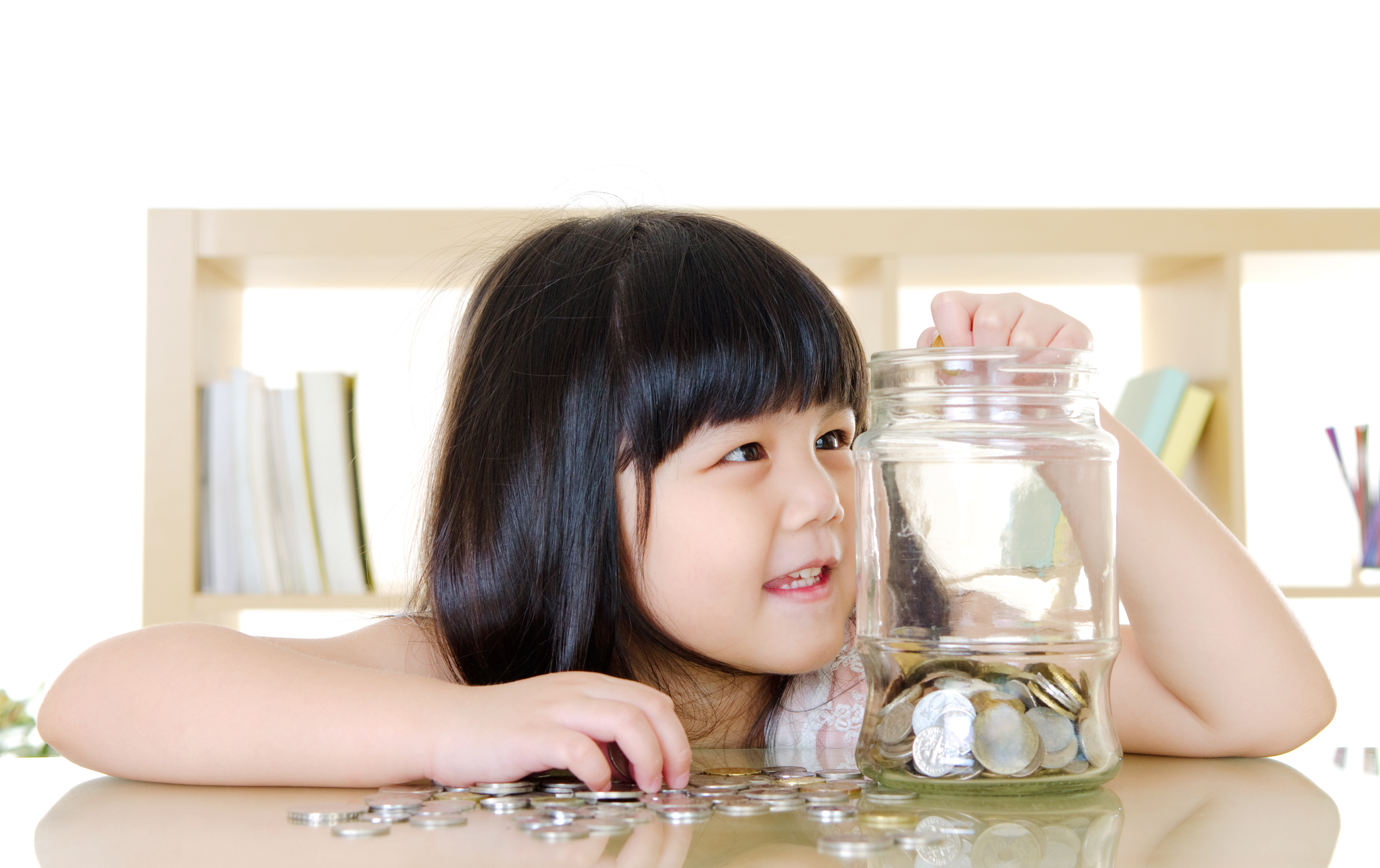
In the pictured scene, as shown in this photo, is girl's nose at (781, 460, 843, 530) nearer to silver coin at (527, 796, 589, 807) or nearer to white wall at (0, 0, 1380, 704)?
silver coin at (527, 796, 589, 807)

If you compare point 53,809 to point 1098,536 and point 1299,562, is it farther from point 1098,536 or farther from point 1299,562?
point 1299,562

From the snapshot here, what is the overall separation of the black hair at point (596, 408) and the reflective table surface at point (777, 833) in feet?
0.98

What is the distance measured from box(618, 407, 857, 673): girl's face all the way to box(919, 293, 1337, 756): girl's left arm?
145 mm

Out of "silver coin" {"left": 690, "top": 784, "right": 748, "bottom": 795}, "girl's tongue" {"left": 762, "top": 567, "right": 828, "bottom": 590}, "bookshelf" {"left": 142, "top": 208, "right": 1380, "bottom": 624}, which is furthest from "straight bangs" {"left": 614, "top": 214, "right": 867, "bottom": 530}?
"bookshelf" {"left": 142, "top": 208, "right": 1380, "bottom": 624}

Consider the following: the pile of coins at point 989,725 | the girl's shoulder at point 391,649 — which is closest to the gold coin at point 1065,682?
the pile of coins at point 989,725

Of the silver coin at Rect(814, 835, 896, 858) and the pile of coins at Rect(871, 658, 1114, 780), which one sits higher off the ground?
the pile of coins at Rect(871, 658, 1114, 780)

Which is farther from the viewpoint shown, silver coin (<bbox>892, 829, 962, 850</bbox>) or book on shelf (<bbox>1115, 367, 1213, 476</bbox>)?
book on shelf (<bbox>1115, 367, 1213, 476</bbox>)

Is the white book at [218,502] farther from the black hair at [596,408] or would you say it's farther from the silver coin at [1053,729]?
the silver coin at [1053,729]

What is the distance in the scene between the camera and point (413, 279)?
1699 mm

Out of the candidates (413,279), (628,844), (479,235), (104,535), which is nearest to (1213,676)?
(628,844)

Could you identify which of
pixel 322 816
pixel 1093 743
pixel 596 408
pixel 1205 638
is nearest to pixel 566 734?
pixel 322 816

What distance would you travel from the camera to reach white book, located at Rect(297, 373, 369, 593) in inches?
65.7

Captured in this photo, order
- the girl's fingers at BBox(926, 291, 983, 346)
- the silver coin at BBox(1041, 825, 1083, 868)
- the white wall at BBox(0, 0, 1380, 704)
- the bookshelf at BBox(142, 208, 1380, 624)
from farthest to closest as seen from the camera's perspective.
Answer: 1. the white wall at BBox(0, 0, 1380, 704)
2. the bookshelf at BBox(142, 208, 1380, 624)
3. the girl's fingers at BBox(926, 291, 983, 346)
4. the silver coin at BBox(1041, 825, 1083, 868)

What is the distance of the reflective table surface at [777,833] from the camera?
14.4 inches
